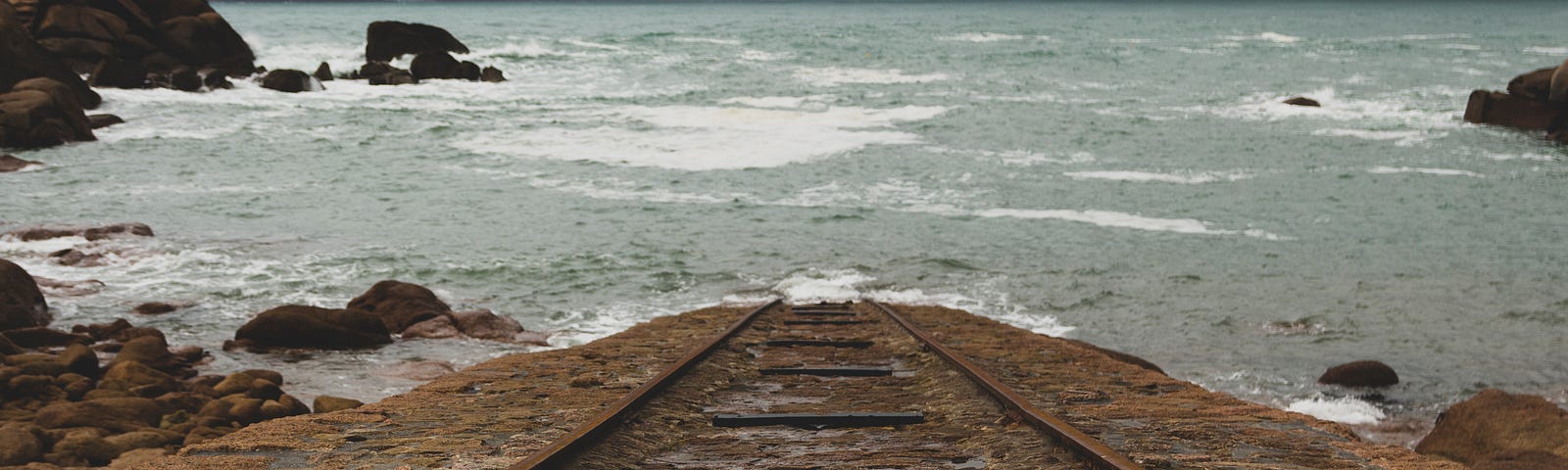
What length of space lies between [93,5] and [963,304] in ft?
136

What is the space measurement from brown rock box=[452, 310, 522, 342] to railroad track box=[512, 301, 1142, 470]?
6.10 metres

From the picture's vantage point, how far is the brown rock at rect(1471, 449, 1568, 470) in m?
7.70

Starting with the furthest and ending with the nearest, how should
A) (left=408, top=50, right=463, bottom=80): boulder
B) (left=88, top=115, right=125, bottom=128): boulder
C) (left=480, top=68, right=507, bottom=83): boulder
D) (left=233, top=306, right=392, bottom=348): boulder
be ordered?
(left=480, top=68, right=507, bottom=83): boulder → (left=408, top=50, right=463, bottom=80): boulder → (left=88, top=115, right=125, bottom=128): boulder → (left=233, top=306, right=392, bottom=348): boulder

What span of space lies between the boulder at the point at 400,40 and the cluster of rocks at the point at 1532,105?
4710cm

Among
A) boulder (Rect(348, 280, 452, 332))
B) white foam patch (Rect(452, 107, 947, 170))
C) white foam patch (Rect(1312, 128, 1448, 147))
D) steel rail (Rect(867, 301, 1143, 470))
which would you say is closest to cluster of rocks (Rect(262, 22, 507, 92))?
white foam patch (Rect(452, 107, 947, 170))

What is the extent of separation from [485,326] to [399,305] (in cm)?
119

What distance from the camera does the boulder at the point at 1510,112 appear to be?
121 ft

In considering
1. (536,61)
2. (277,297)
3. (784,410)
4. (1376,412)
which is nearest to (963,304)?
(1376,412)

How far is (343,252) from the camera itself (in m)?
19.8

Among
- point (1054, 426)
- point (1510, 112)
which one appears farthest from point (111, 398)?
point (1510, 112)

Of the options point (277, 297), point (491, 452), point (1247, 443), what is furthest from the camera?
point (277, 297)

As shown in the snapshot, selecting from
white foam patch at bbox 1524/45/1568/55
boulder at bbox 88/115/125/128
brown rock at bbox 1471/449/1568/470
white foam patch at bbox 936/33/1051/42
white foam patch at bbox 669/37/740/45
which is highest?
brown rock at bbox 1471/449/1568/470

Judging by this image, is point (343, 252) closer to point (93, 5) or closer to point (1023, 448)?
point (1023, 448)

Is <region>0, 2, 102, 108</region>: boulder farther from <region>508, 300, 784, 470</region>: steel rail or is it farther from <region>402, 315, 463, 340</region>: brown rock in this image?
<region>508, 300, 784, 470</region>: steel rail
